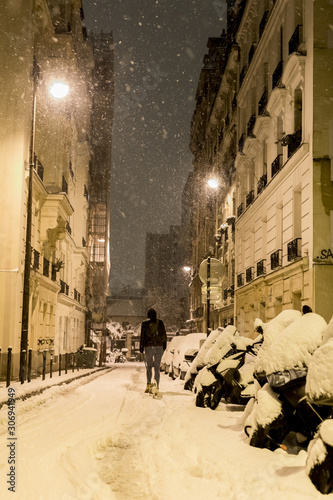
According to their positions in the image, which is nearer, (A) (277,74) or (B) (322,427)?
(B) (322,427)

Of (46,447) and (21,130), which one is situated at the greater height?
(21,130)

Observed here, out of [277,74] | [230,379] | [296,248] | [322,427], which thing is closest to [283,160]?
[277,74]

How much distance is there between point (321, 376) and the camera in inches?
153

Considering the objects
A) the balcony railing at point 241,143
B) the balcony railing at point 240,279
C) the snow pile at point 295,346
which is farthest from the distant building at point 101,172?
the snow pile at point 295,346

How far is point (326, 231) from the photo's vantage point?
16.6 meters

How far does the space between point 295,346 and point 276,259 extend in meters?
16.2

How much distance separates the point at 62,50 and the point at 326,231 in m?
19.4

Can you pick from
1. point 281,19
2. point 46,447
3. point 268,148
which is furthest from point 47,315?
point 46,447

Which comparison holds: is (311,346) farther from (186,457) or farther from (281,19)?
(281,19)

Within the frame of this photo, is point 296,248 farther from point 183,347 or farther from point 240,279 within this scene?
point 240,279

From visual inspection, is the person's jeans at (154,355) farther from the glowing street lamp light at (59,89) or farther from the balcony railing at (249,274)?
the balcony railing at (249,274)

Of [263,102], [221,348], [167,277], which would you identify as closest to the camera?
[221,348]

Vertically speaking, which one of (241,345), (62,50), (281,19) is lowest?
(241,345)

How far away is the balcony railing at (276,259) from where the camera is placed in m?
20.8
